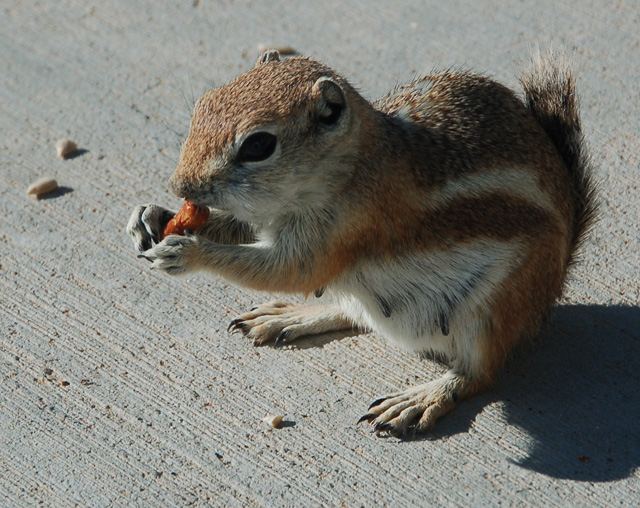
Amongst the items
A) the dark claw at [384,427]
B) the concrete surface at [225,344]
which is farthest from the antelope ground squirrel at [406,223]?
the concrete surface at [225,344]

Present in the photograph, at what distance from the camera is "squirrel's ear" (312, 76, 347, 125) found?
108 inches

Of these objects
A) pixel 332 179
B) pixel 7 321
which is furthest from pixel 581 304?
pixel 7 321

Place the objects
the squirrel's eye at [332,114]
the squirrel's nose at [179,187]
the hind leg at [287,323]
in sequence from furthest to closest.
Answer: the hind leg at [287,323] < the squirrel's eye at [332,114] < the squirrel's nose at [179,187]

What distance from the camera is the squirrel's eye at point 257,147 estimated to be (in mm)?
2691

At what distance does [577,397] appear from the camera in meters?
3.02

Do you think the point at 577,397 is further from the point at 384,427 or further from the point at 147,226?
the point at 147,226

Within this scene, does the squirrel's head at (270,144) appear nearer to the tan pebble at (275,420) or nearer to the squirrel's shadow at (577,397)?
the tan pebble at (275,420)

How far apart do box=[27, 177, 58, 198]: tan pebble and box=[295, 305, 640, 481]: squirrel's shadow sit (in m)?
1.37

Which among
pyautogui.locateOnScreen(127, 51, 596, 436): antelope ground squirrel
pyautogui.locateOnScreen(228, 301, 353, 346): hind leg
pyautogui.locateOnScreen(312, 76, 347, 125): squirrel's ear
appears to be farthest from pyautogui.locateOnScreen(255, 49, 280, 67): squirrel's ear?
pyautogui.locateOnScreen(228, 301, 353, 346): hind leg

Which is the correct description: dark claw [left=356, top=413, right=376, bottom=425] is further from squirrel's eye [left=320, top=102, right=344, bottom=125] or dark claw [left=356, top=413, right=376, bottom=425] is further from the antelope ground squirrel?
squirrel's eye [left=320, top=102, right=344, bottom=125]

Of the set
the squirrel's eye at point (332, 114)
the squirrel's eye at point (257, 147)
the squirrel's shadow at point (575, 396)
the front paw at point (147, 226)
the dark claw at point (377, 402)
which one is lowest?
the dark claw at point (377, 402)

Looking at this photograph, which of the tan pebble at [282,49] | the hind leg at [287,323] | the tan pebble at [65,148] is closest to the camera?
the hind leg at [287,323]

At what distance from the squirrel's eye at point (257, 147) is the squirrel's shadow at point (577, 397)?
102 cm

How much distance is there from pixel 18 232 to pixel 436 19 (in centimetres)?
244
